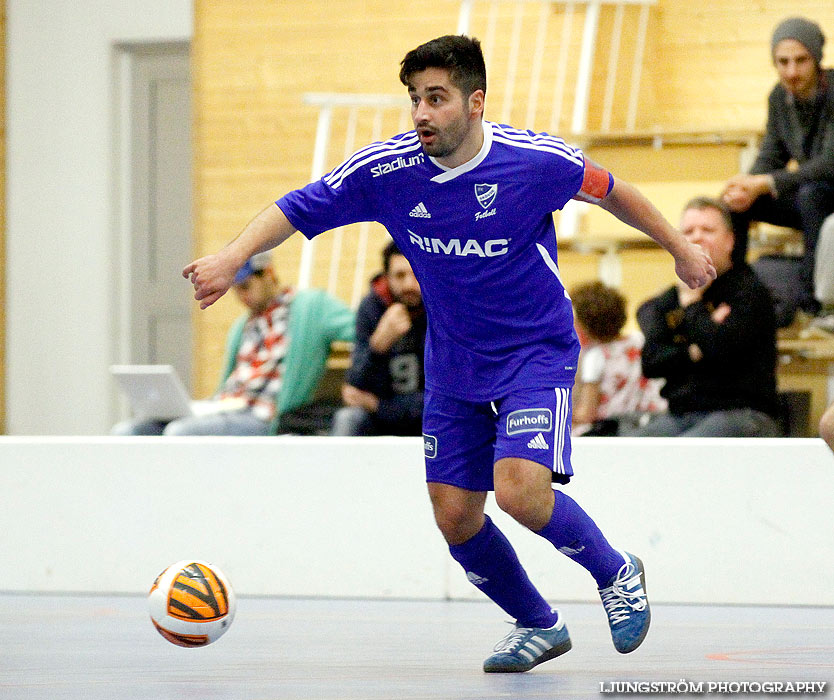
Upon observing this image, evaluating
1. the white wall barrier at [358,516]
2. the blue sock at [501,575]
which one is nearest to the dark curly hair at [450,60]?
the blue sock at [501,575]

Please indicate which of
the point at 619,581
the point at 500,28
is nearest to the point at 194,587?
the point at 619,581

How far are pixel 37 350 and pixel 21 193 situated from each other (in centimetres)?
128

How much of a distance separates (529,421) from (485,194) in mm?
577

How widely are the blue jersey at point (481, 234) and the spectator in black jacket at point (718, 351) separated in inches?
80.0

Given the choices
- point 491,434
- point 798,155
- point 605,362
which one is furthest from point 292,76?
point 491,434

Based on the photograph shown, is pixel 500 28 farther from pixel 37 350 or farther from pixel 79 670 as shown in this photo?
pixel 79 670

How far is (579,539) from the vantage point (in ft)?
10.5

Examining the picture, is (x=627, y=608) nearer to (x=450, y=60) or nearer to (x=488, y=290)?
(x=488, y=290)

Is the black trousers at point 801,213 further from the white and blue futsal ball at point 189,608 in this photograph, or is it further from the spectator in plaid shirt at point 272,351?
the white and blue futsal ball at point 189,608

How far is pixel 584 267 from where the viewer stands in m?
7.28

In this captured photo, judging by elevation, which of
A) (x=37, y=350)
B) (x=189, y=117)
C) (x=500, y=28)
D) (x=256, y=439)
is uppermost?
(x=500, y=28)

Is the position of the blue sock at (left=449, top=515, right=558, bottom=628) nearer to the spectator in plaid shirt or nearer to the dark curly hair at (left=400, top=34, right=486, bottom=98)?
the dark curly hair at (left=400, top=34, right=486, bottom=98)

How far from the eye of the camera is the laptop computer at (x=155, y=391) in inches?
231

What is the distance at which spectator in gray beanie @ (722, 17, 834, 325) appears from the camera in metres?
5.73
